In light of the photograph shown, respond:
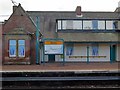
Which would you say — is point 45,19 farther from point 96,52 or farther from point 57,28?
point 96,52

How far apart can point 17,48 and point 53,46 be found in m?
4.69

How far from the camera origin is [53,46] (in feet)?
99.0

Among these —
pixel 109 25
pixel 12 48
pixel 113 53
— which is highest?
pixel 109 25

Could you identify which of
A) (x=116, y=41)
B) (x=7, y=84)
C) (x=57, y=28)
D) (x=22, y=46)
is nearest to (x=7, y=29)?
(x=22, y=46)

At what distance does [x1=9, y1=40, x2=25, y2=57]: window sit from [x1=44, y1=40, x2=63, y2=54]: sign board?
3.57m

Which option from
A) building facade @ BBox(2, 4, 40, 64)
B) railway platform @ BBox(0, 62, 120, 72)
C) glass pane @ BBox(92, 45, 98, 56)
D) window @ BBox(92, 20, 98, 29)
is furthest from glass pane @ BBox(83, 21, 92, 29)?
railway platform @ BBox(0, 62, 120, 72)

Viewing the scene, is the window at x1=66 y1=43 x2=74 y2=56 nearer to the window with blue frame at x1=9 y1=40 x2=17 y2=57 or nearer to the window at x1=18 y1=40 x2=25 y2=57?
the window at x1=18 y1=40 x2=25 y2=57

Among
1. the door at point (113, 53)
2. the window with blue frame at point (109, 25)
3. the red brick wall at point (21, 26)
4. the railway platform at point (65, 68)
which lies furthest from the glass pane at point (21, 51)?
the window with blue frame at point (109, 25)

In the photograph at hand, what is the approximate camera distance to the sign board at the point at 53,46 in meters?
30.1

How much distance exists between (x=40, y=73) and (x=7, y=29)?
16.9m

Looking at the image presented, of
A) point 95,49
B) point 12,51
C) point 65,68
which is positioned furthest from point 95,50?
point 65,68

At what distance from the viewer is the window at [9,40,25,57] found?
32.3 metres

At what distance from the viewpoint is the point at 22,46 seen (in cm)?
3247

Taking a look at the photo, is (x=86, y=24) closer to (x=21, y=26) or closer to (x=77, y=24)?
(x=77, y=24)
